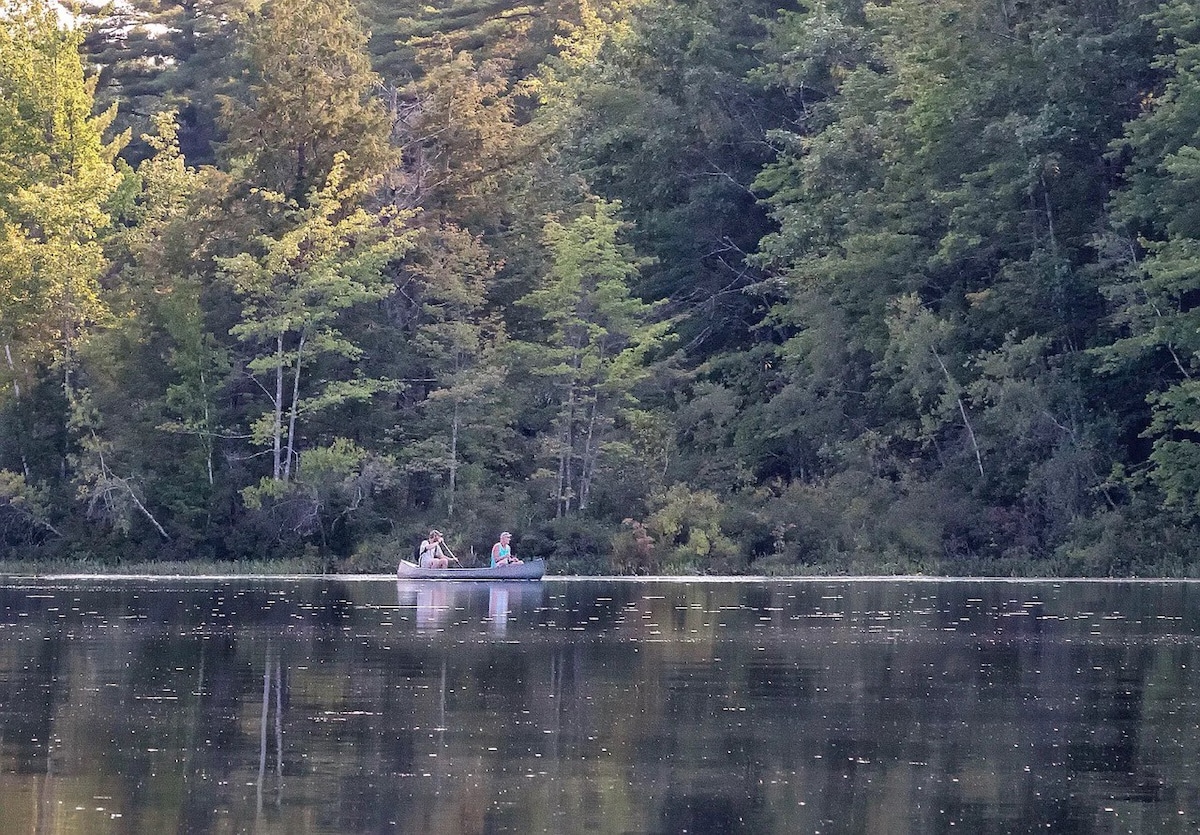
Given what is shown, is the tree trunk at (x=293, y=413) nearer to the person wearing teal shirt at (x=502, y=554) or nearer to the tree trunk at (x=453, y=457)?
the tree trunk at (x=453, y=457)

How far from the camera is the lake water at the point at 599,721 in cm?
1327

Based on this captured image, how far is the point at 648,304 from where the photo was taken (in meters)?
50.4

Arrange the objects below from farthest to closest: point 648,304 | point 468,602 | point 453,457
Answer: point 648,304 < point 453,457 < point 468,602

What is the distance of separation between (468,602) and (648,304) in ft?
58.5

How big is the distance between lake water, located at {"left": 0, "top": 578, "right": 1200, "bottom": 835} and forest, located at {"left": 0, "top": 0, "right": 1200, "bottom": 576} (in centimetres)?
1356

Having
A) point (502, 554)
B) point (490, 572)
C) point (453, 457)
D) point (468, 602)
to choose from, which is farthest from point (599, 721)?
point (453, 457)

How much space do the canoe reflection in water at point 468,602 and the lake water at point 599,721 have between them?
0.30 meters

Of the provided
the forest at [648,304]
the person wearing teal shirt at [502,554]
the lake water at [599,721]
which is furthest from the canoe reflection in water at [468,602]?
the forest at [648,304]

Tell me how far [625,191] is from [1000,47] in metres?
11.6

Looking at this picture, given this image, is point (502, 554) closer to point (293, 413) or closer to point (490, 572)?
point (490, 572)

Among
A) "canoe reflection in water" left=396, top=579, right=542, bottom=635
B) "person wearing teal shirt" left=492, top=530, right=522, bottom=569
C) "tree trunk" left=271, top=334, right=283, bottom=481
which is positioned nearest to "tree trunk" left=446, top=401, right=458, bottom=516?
"tree trunk" left=271, top=334, right=283, bottom=481

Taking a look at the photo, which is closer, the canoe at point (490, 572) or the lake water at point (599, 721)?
the lake water at point (599, 721)

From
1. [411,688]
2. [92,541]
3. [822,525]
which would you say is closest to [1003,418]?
[822,525]

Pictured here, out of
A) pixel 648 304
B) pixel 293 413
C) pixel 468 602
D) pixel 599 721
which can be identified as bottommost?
pixel 599 721
